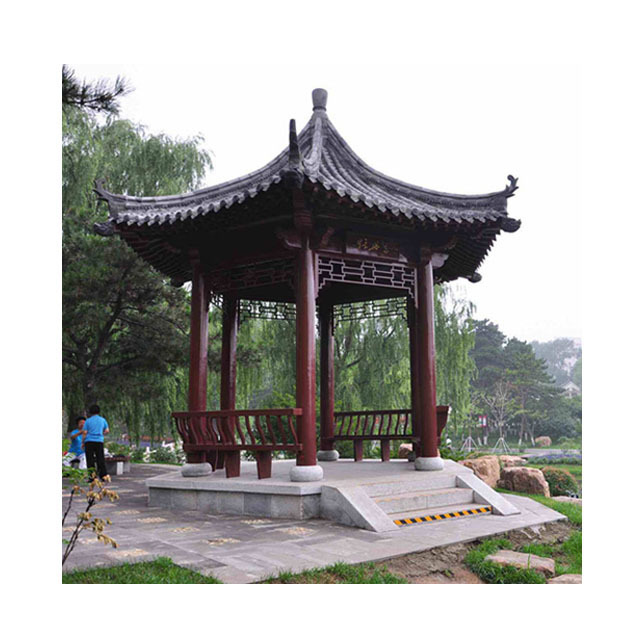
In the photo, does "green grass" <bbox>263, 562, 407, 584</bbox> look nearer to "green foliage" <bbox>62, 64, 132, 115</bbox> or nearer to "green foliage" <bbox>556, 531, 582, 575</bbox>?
"green foliage" <bbox>556, 531, 582, 575</bbox>

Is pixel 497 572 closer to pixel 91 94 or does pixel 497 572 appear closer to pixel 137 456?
pixel 91 94

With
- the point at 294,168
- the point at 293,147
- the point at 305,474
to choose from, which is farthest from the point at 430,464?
the point at 293,147

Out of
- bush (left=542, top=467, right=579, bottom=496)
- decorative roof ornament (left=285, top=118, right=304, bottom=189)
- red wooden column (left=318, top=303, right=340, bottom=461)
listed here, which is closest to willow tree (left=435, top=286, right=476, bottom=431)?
bush (left=542, top=467, right=579, bottom=496)

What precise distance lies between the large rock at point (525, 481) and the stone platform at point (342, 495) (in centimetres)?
316

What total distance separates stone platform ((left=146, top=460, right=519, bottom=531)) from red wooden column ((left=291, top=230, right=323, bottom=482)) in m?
0.21

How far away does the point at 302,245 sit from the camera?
6926mm

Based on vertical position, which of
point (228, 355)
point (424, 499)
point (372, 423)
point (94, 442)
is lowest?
point (424, 499)

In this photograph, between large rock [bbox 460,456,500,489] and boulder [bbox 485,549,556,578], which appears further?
large rock [bbox 460,456,500,489]

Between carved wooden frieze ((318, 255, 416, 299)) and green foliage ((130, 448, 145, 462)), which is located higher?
carved wooden frieze ((318, 255, 416, 299))

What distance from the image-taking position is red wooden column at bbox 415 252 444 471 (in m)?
7.58

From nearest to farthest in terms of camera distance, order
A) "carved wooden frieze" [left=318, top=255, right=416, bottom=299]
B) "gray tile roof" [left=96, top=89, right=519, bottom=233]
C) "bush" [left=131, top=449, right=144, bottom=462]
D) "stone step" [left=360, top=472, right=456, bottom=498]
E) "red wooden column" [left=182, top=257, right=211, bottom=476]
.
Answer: "gray tile roof" [left=96, top=89, right=519, bottom=233]
"stone step" [left=360, top=472, right=456, bottom=498]
"carved wooden frieze" [left=318, top=255, right=416, bottom=299]
"red wooden column" [left=182, top=257, right=211, bottom=476]
"bush" [left=131, top=449, right=144, bottom=462]

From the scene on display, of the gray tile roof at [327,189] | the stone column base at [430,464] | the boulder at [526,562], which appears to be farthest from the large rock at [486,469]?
the boulder at [526,562]

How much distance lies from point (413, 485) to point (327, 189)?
3.50m

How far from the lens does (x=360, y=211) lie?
22.0 feet
